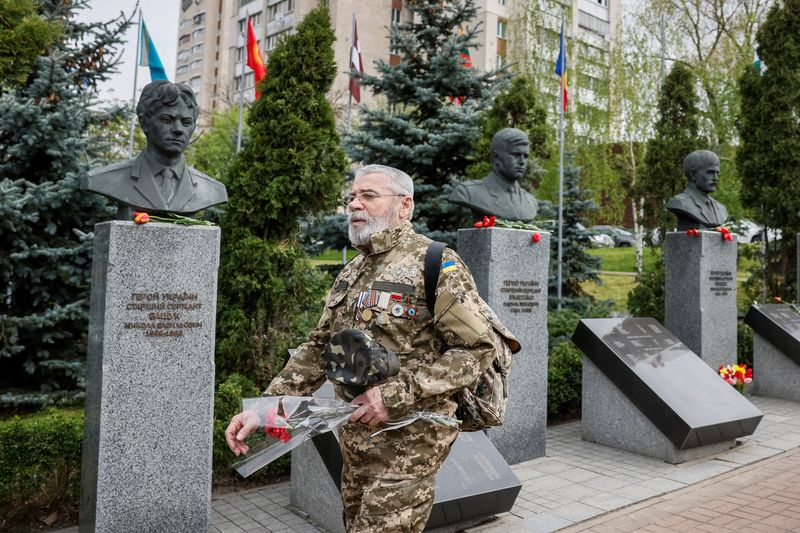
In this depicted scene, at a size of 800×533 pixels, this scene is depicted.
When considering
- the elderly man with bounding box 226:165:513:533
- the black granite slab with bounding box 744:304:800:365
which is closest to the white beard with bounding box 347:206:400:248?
the elderly man with bounding box 226:165:513:533

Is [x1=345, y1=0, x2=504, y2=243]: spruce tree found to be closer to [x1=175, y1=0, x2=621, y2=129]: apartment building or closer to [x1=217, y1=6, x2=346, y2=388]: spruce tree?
[x1=175, y1=0, x2=621, y2=129]: apartment building

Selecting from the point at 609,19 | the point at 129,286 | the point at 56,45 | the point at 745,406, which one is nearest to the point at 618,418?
the point at 745,406

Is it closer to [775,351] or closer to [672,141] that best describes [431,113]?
[672,141]

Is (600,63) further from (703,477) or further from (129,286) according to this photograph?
(129,286)

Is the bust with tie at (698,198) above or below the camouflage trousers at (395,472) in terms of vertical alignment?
above

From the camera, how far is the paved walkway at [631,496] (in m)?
4.14

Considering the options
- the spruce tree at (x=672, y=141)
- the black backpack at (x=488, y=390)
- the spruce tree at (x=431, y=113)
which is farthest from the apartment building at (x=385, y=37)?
the black backpack at (x=488, y=390)

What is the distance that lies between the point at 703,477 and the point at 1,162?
7.41 m

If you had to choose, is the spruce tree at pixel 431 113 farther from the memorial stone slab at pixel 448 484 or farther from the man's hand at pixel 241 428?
the man's hand at pixel 241 428

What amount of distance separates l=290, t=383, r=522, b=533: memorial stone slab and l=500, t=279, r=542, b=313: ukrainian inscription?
159 centimetres

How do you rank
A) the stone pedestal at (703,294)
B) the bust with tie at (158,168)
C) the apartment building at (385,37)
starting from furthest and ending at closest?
the apartment building at (385,37) → the stone pedestal at (703,294) → the bust with tie at (158,168)

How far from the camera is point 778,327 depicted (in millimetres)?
8469

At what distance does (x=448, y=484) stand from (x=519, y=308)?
88.5 inches

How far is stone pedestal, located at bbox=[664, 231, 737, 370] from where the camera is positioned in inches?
317
